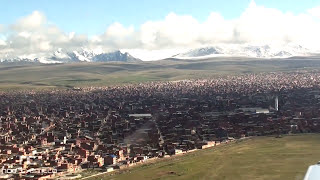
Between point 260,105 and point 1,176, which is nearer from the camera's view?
point 1,176

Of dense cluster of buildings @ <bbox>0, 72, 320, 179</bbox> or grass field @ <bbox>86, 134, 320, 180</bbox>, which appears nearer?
grass field @ <bbox>86, 134, 320, 180</bbox>

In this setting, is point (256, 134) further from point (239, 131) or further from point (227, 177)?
point (227, 177)

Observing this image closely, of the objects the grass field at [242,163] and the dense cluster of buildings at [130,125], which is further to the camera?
the dense cluster of buildings at [130,125]

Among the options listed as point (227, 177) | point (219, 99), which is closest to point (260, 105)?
point (219, 99)

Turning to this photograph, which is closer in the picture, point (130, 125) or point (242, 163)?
point (242, 163)
